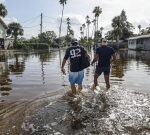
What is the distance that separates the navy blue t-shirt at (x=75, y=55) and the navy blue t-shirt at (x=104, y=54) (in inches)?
37.9

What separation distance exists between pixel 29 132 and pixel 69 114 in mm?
1253

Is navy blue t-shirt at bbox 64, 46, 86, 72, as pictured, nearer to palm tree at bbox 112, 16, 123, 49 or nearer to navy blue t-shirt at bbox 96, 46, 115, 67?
navy blue t-shirt at bbox 96, 46, 115, 67

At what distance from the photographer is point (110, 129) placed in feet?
12.6

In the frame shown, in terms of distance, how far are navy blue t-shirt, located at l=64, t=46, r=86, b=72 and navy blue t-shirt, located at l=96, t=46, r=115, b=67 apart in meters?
0.96

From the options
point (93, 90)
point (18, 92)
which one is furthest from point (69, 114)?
point (18, 92)

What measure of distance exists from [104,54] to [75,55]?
1.34 meters

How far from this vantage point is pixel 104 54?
6.65 meters

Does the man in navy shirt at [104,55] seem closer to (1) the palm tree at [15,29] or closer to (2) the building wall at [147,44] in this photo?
(2) the building wall at [147,44]

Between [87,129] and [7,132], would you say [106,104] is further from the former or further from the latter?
[7,132]

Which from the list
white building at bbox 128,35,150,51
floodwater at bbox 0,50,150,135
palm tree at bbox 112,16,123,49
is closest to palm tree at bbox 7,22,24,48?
palm tree at bbox 112,16,123,49

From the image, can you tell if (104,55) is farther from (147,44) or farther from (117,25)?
(117,25)

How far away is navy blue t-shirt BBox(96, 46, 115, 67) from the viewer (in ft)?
21.7

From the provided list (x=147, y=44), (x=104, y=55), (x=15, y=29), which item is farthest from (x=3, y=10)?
(x=104, y=55)

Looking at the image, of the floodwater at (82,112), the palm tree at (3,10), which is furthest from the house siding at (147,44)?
the floodwater at (82,112)
